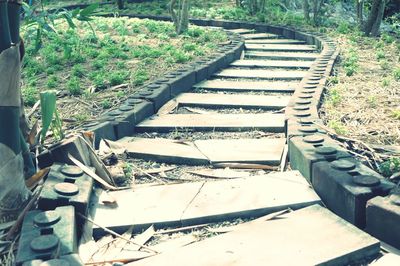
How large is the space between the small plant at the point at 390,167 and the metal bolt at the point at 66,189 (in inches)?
65.6

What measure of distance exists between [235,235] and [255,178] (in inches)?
29.7

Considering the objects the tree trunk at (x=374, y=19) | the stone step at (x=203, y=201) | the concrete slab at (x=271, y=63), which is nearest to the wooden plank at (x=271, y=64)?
the concrete slab at (x=271, y=63)

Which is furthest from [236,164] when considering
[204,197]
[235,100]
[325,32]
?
[325,32]

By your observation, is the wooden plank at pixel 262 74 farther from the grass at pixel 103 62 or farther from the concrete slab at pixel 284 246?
the concrete slab at pixel 284 246

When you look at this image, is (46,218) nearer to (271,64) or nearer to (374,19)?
(271,64)

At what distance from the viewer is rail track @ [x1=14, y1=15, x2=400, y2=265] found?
2486 mm

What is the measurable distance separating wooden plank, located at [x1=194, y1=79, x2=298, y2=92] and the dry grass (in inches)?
22.7

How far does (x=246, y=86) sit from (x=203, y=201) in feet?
10.9

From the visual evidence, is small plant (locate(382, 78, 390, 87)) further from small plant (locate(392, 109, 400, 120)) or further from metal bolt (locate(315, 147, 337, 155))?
metal bolt (locate(315, 147, 337, 155))

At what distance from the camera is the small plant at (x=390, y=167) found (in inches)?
121

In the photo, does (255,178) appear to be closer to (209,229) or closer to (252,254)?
(209,229)

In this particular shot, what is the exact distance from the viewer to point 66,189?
2820mm

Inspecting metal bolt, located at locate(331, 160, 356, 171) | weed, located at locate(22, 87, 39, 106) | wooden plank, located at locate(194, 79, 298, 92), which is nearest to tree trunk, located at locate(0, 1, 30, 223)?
metal bolt, located at locate(331, 160, 356, 171)

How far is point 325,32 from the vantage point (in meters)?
10.3
